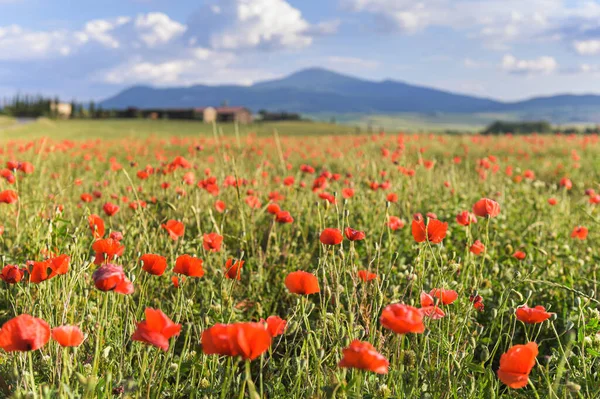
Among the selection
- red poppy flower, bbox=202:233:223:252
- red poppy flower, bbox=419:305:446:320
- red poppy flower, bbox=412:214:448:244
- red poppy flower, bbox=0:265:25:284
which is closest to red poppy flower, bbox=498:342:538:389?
red poppy flower, bbox=419:305:446:320

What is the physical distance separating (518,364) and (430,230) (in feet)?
A: 2.53

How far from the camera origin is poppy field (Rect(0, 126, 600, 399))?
5.10 feet

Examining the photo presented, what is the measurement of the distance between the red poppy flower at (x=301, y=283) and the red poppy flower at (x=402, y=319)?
12.2 inches

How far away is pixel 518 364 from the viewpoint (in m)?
1.40

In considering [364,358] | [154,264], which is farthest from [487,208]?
[154,264]

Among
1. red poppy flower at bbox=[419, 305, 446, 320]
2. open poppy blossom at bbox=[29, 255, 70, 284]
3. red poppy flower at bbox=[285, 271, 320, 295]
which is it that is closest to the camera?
red poppy flower at bbox=[285, 271, 320, 295]

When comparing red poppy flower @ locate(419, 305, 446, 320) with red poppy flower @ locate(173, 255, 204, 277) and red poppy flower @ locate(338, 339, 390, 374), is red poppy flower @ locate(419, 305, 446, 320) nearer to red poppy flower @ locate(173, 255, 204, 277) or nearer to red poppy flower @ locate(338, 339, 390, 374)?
red poppy flower @ locate(338, 339, 390, 374)

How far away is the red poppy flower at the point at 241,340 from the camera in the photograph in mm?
1239

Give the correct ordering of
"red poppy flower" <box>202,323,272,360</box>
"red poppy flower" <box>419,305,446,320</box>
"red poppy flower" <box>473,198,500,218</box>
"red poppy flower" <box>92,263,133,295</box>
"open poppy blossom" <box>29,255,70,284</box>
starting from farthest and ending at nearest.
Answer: "red poppy flower" <box>473,198,500,218</box> → "red poppy flower" <box>419,305,446,320</box> → "open poppy blossom" <box>29,255,70,284</box> → "red poppy flower" <box>92,263,133,295</box> → "red poppy flower" <box>202,323,272,360</box>

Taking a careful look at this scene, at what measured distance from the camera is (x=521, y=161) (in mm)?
11492

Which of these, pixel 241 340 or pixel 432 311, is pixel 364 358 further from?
pixel 432 311

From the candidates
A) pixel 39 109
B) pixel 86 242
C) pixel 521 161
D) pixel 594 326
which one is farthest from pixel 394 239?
pixel 39 109

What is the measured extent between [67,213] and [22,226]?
0.55 meters

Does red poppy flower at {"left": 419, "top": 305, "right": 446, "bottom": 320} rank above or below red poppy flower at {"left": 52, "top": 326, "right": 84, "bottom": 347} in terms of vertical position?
below
